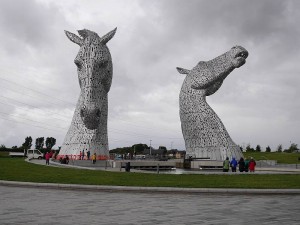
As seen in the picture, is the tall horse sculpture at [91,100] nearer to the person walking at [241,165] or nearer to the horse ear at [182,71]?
the horse ear at [182,71]

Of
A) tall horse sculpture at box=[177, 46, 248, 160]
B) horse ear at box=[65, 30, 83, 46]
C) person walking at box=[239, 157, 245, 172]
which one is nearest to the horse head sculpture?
horse ear at box=[65, 30, 83, 46]

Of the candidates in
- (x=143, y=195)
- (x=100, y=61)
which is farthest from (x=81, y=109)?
(x=143, y=195)

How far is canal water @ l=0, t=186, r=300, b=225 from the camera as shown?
6703 mm

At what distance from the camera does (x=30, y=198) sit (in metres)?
9.66

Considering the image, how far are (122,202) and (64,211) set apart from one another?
6.14 feet

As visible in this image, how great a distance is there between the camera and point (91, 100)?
31.1m

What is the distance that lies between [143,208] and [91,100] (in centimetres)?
2352

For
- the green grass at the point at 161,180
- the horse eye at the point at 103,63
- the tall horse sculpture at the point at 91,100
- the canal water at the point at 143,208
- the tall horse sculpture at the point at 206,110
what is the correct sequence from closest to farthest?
the canal water at the point at 143,208
the green grass at the point at 161,180
the tall horse sculpture at the point at 91,100
the horse eye at the point at 103,63
the tall horse sculpture at the point at 206,110

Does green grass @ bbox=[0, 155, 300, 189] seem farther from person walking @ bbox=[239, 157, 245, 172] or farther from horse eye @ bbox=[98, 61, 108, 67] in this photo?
horse eye @ bbox=[98, 61, 108, 67]

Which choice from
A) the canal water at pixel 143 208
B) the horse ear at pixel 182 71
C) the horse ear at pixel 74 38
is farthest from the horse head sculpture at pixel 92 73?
the canal water at pixel 143 208

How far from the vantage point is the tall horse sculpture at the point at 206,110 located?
108ft

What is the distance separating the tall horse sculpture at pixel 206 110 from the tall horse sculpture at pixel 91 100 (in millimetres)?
7902

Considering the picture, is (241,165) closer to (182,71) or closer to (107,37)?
(182,71)

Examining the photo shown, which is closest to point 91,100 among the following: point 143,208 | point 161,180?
point 161,180
